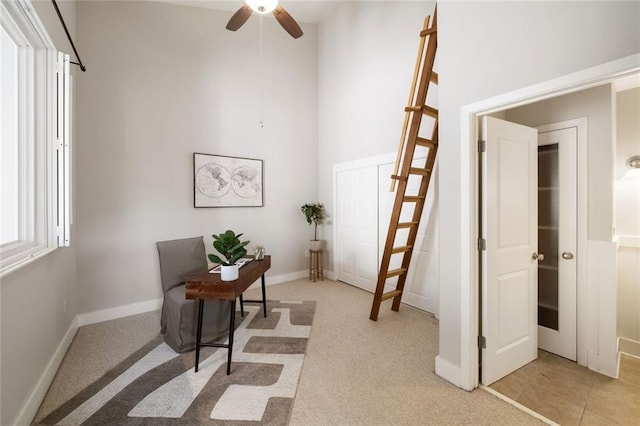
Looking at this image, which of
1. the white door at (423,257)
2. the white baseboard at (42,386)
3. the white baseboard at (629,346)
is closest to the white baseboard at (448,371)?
the white door at (423,257)

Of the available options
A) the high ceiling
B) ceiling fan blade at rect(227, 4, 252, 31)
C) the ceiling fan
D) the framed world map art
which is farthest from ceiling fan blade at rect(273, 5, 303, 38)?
the framed world map art

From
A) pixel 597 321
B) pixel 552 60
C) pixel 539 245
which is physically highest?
pixel 552 60

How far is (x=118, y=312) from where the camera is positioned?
129 inches

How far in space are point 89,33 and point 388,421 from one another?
4696mm

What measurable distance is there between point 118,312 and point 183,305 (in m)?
1.52

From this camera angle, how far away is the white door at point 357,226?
13.4 ft

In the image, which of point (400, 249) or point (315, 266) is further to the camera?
point (315, 266)

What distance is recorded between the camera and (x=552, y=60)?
1532 millimetres

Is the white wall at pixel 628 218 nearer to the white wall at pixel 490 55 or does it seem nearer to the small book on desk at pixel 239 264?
the white wall at pixel 490 55

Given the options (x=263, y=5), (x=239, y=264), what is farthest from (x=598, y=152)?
(x=239, y=264)

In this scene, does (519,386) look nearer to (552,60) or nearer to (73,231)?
(552,60)

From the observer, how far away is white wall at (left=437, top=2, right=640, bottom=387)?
1.37m

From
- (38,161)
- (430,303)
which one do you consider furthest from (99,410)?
(430,303)

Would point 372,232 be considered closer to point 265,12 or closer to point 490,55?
point 490,55
